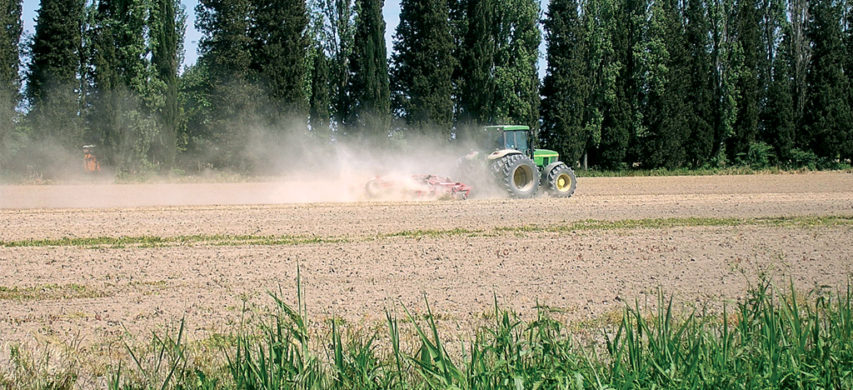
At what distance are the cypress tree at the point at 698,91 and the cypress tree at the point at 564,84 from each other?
7.14 m

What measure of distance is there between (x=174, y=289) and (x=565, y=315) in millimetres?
4780

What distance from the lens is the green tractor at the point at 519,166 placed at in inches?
853

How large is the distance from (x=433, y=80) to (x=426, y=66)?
946 mm

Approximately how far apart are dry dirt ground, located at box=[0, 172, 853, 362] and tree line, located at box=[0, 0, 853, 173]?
21.7 m

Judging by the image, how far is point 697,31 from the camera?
4744 cm

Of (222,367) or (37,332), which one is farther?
(37,332)

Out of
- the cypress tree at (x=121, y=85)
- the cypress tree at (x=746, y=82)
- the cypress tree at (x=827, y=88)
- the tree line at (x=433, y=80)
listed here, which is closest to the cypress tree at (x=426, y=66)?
the tree line at (x=433, y=80)

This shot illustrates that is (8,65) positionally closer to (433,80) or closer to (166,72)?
(166,72)

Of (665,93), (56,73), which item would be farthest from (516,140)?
(56,73)

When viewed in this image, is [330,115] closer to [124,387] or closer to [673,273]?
[673,273]

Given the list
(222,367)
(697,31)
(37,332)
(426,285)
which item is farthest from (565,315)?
(697,31)

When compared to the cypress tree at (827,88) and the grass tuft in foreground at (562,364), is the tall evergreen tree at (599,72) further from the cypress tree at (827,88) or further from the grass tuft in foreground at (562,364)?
the grass tuft in foreground at (562,364)

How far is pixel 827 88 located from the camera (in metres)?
47.9

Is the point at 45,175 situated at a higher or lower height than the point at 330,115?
lower
